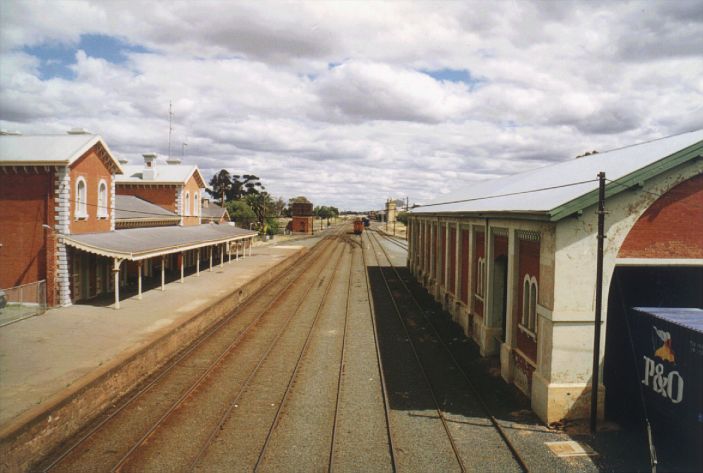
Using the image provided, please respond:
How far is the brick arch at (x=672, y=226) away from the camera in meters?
10.1

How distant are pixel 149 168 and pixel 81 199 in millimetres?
15484

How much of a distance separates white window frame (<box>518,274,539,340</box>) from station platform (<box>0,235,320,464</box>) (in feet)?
31.9

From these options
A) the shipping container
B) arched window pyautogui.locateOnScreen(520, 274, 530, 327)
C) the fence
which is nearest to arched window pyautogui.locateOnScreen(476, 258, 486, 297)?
arched window pyautogui.locateOnScreen(520, 274, 530, 327)

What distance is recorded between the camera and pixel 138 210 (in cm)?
3058

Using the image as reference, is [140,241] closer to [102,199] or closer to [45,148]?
[102,199]

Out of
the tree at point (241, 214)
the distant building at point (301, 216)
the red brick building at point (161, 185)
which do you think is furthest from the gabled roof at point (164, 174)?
the distant building at point (301, 216)

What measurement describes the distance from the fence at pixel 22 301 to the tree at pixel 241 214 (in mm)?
54193

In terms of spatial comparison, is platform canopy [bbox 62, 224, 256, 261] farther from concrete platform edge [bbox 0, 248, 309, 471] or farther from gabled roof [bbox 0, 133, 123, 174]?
concrete platform edge [bbox 0, 248, 309, 471]

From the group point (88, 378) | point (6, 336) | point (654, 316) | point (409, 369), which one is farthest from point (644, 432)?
point (6, 336)

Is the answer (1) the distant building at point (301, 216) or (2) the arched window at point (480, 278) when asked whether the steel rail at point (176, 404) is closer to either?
(2) the arched window at point (480, 278)

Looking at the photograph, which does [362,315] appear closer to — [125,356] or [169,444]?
[125,356]

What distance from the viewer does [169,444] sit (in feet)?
29.8

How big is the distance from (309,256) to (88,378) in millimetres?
37611

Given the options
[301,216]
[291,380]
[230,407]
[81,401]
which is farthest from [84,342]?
[301,216]
